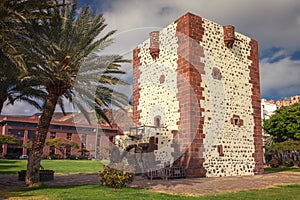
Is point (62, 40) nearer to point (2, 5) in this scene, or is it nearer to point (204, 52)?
point (2, 5)

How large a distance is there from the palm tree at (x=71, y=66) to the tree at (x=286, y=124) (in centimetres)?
2433

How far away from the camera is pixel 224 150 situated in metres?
17.8

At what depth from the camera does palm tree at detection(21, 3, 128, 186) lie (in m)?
11.7

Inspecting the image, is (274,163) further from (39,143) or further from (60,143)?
(60,143)

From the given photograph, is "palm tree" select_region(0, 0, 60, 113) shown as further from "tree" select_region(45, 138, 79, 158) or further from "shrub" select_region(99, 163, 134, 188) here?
"tree" select_region(45, 138, 79, 158)

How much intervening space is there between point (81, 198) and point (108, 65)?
6048mm

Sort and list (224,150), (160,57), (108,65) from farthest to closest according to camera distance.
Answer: (160,57), (224,150), (108,65)

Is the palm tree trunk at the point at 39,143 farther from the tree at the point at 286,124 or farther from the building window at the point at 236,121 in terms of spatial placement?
the tree at the point at 286,124

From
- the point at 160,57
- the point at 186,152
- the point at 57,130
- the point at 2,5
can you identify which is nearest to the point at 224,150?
the point at 186,152

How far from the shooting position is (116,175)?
36.8 ft

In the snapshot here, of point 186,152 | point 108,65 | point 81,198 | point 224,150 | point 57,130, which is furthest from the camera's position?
point 57,130

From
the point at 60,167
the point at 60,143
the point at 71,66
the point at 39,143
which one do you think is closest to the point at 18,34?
the point at 71,66

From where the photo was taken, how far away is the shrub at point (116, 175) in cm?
1112

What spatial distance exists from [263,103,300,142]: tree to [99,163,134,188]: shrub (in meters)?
24.4
